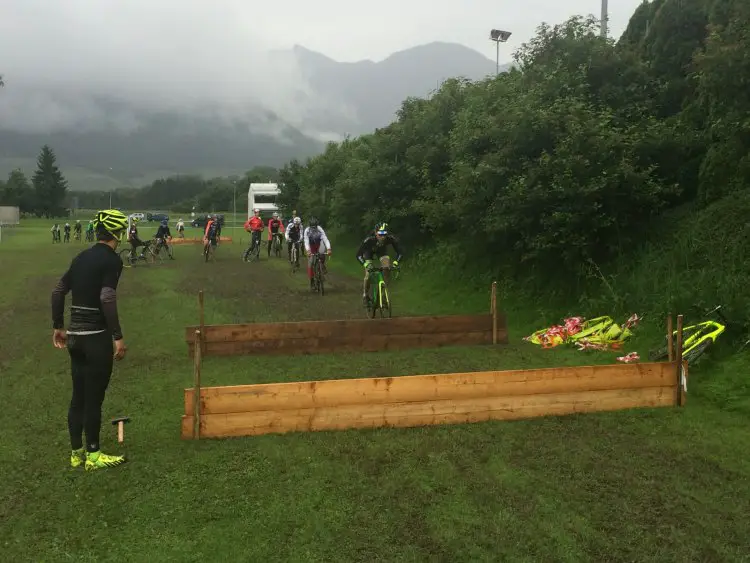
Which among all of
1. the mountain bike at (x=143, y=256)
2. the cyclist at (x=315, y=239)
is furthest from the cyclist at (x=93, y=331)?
the mountain bike at (x=143, y=256)

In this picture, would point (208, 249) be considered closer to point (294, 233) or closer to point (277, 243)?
point (277, 243)

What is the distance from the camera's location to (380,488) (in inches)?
191

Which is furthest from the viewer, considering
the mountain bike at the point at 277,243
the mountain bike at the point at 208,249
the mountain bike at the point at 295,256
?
the mountain bike at the point at 277,243

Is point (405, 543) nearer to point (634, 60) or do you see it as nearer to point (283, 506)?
point (283, 506)

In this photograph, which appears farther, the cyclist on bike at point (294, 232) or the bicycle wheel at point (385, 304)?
the cyclist on bike at point (294, 232)

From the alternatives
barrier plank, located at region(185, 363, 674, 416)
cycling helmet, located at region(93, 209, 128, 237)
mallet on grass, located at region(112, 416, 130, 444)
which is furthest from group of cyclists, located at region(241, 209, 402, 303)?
cycling helmet, located at region(93, 209, 128, 237)

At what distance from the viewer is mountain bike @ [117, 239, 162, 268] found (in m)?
25.7

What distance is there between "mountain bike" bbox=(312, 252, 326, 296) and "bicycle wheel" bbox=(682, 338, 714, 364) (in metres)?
10.5

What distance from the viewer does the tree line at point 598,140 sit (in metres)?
11.3

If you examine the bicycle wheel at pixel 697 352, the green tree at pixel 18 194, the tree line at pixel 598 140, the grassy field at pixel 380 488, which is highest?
the green tree at pixel 18 194

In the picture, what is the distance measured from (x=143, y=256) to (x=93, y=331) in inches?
922

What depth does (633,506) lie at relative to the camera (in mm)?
4578

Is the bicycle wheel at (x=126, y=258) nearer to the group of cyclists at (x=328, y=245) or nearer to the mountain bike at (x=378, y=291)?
the group of cyclists at (x=328, y=245)

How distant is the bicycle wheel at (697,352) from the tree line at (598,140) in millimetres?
4136
